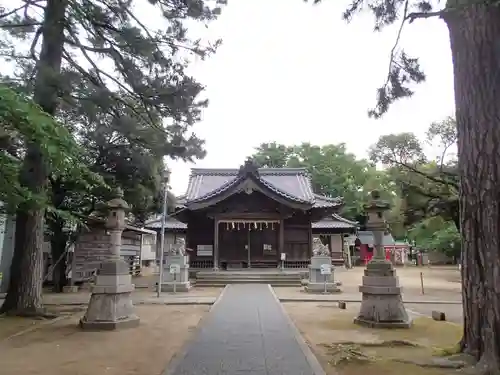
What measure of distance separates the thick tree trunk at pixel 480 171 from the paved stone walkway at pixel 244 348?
217cm

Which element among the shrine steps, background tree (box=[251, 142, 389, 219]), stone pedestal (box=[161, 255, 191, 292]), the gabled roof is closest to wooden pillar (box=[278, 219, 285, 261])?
the shrine steps

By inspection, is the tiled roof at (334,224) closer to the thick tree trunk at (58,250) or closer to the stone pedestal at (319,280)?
the stone pedestal at (319,280)

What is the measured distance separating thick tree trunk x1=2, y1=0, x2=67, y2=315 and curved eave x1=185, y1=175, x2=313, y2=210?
35.8 ft

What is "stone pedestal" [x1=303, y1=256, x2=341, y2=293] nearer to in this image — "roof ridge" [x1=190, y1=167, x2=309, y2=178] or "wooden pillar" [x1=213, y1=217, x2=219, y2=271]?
"wooden pillar" [x1=213, y1=217, x2=219, y2=271]

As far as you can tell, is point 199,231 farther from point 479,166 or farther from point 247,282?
point 479,166

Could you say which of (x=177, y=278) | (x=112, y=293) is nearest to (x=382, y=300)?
(x=112, y=293)

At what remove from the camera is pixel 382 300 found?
27.8 feet

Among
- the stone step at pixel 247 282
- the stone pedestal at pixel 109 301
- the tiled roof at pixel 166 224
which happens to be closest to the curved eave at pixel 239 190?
the stone step at pixel 247 282

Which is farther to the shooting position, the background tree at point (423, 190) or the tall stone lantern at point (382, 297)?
the background tree at point (423, 190)

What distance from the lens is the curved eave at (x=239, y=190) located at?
20.6 m

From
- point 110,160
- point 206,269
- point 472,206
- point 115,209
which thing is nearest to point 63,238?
point 110,160

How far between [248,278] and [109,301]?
11730mm

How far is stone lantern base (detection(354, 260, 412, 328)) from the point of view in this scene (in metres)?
8.30

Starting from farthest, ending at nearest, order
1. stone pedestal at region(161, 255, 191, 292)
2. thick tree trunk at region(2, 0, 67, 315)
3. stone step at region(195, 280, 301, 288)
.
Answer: stone step at region(195, 280, 301, 288) < stone pedestal at region(161, 255, 191, 292) < thick tree trunk at region(2, 0, 67, 315)
